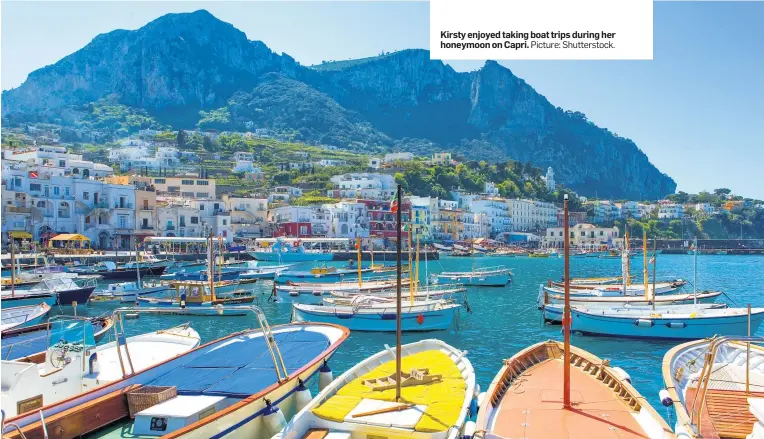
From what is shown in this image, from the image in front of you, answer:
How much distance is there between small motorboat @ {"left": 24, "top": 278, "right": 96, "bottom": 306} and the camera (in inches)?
1458

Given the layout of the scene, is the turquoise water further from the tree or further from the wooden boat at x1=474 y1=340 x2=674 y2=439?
the tree

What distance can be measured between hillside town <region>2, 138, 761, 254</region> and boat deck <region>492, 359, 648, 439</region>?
51.3m

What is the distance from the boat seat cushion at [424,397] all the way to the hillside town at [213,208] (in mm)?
48693

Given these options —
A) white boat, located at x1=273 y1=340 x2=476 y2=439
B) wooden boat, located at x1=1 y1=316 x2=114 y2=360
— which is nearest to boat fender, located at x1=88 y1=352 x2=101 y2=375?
wooden boat, located at x1=1 y1=316 x2=114 y2=360

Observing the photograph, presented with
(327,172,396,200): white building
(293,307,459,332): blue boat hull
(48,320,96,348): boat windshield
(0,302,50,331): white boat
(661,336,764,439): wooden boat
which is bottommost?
(293,307,459,332): blue boat hull

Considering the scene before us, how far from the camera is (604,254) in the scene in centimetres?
12131

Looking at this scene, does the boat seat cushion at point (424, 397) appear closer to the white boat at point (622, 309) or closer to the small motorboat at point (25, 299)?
the white boat at point (622, 309)

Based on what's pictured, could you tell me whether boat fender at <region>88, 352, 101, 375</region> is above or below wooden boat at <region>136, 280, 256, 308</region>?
above

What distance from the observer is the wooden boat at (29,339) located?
15.9 metres

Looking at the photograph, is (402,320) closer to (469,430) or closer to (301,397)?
(301,397)

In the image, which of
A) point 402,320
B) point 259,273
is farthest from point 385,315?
point 259,273

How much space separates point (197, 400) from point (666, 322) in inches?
877

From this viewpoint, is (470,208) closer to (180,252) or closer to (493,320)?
(180,252)

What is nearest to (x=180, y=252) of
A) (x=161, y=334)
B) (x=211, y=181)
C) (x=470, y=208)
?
(x=211, y=181)
